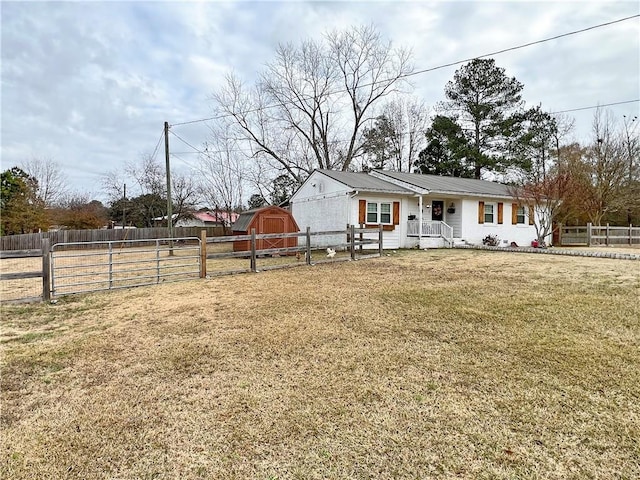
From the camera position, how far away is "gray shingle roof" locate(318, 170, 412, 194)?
14906mm

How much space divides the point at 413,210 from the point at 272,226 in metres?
6.65

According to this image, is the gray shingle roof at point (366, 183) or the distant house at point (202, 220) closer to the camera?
the gray shingle roof at point (366, 183)

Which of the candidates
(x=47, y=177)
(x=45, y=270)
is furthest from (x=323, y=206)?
(x=47, y=177)

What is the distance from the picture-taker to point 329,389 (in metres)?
3.01

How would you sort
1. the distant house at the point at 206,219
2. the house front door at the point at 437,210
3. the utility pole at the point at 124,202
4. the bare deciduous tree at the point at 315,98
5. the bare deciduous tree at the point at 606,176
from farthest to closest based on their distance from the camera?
the utility pole at the point at 124,202
the distant house at the point at 206,219
the bare deciduous tree at the point at 315,98
the bare deciduous tree at the point at 606,176
the house front door at the point at 437,210

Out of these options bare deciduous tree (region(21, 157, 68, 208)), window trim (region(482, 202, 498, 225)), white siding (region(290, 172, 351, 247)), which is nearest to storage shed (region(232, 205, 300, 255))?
white siding (region(290, 172, 351, 247))

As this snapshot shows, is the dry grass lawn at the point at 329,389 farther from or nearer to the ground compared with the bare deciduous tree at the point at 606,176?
nearer to the ground

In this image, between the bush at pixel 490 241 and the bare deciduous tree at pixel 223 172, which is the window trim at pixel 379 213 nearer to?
the bush at pixel 490 241

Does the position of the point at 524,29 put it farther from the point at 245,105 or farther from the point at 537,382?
the point at 245,105

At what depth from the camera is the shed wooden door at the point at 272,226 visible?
47.3ft

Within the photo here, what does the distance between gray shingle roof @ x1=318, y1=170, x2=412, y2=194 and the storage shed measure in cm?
301

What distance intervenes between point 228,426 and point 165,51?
12.1 m

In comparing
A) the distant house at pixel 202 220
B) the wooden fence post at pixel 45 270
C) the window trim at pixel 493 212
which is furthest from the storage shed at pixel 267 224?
the distant house at pixel 202 220

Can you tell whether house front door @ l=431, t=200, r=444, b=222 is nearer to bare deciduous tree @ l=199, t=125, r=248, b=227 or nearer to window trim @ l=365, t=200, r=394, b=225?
window trim @ l=365, t=200, r=394, b=225
